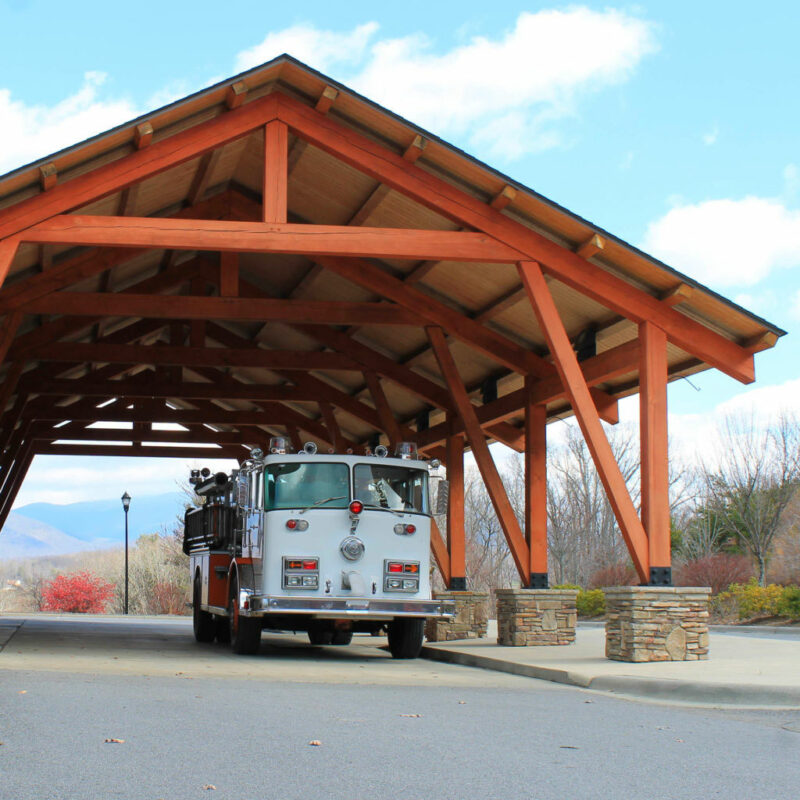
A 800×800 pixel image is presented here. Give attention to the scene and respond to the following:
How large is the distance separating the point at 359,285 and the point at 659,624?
8.51 metres

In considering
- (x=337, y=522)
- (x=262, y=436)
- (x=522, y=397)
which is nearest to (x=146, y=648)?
(x=337, y=522)

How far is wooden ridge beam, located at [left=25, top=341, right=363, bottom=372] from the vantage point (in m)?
21.0

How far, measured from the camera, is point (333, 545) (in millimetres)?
14211

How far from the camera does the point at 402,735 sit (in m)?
7.53

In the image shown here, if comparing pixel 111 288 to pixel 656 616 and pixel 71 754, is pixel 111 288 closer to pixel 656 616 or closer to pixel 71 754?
pixel 656 616

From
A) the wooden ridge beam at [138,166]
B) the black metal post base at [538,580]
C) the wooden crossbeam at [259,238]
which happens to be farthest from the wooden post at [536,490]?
the wooden ridge beam at [138,166]

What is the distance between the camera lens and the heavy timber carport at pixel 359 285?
548 inches

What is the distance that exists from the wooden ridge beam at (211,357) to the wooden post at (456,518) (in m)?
2.46

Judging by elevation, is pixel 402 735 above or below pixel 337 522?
below

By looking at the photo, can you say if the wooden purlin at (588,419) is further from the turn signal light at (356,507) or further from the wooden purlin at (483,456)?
the wooden purlin at (483,456)

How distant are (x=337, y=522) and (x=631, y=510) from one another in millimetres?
3652

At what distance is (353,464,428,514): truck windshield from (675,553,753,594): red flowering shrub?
59.6 ft

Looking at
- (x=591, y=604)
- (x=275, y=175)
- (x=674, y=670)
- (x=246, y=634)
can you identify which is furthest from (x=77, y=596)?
(x=674, y=670)

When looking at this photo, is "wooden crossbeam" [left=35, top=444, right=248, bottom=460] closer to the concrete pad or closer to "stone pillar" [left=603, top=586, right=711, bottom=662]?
the concrete pad
